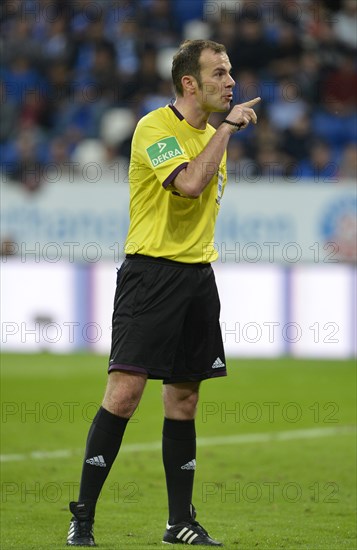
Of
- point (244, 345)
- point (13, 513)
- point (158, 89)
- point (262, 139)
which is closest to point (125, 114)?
point (158, 89)

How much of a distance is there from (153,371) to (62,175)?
10.8 m

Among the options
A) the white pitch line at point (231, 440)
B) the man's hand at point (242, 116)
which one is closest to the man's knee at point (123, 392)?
the man's hand at point (242, 116)

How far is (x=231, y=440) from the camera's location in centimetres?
896

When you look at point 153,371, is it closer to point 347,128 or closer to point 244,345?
point 244,345

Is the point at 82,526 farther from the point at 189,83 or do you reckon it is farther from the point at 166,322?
the point at 189,83

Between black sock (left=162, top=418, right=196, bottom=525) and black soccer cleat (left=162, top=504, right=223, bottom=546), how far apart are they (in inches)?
1.7

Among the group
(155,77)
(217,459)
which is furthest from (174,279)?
(155,77)

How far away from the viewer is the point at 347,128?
1717 centimetres

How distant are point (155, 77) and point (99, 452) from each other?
1332 centimetres

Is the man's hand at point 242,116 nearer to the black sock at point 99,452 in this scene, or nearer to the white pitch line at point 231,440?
the black sock at point 99,452

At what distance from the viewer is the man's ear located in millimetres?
5191

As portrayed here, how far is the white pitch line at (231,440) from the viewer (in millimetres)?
8023

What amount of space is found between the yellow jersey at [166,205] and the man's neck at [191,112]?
0.07 feet

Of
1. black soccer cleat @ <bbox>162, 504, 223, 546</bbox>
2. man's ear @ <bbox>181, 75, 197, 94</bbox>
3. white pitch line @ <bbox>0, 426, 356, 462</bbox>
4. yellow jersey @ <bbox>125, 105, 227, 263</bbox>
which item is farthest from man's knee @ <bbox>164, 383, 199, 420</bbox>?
white pitch line @ <bbox>0, 426, 356, 462</bbox>
